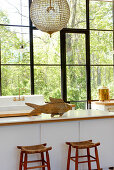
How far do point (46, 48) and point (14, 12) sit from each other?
90 centimetres

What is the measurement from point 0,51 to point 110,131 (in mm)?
2689

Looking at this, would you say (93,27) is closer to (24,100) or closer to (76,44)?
(76,44)

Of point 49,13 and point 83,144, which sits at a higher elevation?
point 49,13

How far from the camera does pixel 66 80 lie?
566 cm

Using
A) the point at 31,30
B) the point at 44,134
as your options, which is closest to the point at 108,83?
the point at 31,30

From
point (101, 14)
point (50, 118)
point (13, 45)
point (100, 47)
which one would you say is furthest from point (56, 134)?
point (101, 14)

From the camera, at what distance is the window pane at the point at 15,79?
5.22m

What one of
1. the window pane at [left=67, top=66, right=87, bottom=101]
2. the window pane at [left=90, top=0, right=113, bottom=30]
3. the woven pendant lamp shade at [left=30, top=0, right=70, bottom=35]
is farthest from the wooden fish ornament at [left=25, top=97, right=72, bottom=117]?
the window pane at [left=90, top=0, right=113, bottom=30]

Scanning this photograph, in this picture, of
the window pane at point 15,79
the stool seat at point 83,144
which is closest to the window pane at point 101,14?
the window pane at point 15,79

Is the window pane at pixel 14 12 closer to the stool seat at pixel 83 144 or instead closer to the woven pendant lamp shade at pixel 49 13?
the woven pendant lamp shade at pixel 49 13

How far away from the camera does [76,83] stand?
5.75 meters

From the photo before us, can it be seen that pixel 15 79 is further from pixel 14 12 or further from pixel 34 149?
pixel 34 149

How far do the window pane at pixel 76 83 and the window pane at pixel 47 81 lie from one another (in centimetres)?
22

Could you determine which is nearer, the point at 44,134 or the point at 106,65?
the point at 44,134
